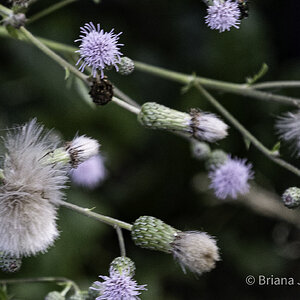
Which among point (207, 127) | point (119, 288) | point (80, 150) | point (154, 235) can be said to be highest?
point (207, 127)

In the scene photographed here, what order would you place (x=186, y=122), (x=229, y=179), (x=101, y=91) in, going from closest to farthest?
(x=101, y=91), (x=186, y=122), (x=229, y=179)

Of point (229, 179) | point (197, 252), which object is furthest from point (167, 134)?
point (197, 252)

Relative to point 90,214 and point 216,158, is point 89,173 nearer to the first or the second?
point 216,158

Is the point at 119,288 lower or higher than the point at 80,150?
lower

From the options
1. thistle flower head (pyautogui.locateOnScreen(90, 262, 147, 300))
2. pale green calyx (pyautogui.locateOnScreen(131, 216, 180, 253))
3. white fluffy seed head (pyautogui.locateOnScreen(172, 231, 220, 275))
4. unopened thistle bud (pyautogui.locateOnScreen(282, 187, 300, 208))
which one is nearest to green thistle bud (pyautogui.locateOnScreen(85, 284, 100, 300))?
thistle flower head (pyautogui.locateOnScreen(90, 262, 147, 300))

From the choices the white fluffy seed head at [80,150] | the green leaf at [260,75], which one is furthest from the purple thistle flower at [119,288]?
the green leaf at [260,75]

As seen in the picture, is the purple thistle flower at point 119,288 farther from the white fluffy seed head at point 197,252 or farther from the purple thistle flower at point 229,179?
the purple thistle flower at point 229,179
